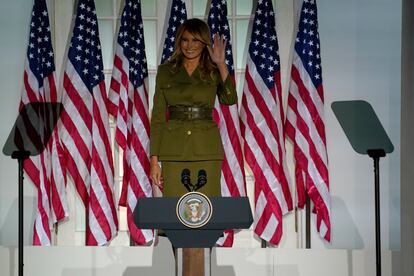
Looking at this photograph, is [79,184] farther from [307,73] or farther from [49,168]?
[307,73]

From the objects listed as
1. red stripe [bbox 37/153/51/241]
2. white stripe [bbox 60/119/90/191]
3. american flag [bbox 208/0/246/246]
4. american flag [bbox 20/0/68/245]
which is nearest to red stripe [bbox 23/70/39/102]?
american flag [bbox 20/0/68/245]

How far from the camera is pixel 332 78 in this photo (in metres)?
5.17

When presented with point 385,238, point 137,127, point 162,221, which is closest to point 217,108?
point 137,127

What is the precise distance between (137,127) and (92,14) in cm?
82

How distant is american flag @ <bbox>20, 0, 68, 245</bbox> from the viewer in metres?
5.04

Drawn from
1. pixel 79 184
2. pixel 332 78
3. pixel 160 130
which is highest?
pixel 332 78

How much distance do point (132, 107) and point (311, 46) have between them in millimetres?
1228

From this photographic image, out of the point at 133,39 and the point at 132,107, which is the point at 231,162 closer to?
the point at 132,107

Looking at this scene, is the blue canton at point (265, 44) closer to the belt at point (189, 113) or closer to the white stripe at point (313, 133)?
the white stripe at point (313, 133)

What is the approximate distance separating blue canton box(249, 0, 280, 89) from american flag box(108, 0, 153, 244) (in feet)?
2.42

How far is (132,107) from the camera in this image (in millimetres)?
5109

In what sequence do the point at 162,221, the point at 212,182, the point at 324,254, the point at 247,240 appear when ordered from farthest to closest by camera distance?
the point at 247,240
the point at 324,254
the point at 212,182
the point at 162,221

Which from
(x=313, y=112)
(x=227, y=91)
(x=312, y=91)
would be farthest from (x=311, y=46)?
(x=227, y=91)

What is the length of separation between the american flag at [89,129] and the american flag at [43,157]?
0.10 metres
